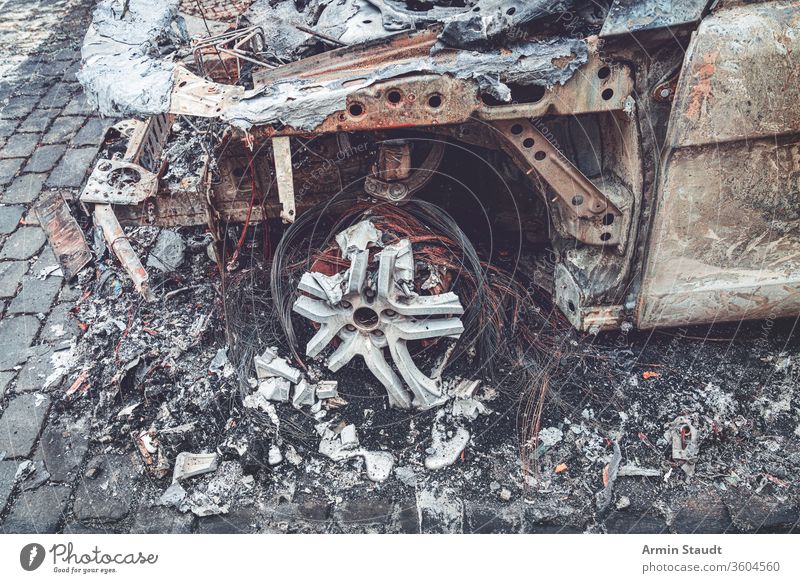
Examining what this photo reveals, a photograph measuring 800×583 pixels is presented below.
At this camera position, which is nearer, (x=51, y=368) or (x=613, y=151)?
(x=613, y=151)

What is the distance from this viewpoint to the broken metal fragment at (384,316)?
3447 mm

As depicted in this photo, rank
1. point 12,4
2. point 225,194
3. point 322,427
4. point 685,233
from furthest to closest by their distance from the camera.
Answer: point 12,4, point 225,194, point 322,427, point 685,233

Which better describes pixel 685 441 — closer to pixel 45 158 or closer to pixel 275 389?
pixel 275 389

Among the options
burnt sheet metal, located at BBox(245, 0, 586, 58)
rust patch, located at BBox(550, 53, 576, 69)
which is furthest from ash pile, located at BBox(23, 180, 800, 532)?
rust patch, located at BBox(550, 53, 576, 69)

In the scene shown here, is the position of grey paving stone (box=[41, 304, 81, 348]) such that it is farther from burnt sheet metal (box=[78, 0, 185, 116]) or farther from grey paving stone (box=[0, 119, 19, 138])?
grey paving stone (box=[0, 119, 19, 138])

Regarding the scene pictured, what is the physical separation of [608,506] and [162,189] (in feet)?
10.4

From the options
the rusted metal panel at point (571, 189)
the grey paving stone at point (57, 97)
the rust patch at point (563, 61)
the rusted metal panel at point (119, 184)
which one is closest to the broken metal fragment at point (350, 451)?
the rusted metal panel at point (571, 189)

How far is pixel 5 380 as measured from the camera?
3.97 m

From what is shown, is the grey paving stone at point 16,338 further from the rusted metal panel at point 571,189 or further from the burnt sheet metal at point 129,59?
the rusted metal panel at point 571,189

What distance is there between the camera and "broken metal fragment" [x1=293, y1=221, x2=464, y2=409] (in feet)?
11.3

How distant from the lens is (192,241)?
4797 millimetres

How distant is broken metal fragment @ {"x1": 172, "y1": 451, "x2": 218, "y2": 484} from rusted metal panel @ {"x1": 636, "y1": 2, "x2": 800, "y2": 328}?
2.47m

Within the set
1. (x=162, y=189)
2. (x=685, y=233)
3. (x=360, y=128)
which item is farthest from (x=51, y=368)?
(x=685, y=233)

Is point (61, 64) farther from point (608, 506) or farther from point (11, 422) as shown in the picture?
point (608, 506)
